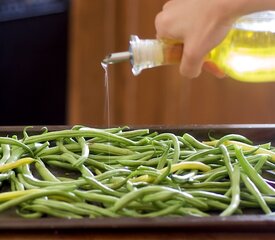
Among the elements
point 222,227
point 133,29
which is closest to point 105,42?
point 133,29

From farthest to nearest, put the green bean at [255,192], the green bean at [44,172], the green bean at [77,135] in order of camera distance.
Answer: the green bean at [77,135], the green bean at [44,172], the green bean at [255,192]

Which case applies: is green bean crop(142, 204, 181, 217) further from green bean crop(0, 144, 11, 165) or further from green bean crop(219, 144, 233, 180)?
green bean crop(0, 144, 11, 165)

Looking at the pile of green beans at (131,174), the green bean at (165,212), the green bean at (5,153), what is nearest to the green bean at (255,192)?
the pile of green beans at (131,174)

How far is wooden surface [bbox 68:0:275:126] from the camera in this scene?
2.25 meters

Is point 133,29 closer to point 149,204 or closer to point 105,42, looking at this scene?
point 105,42

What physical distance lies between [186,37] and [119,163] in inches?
7.5

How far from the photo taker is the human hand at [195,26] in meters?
0.86

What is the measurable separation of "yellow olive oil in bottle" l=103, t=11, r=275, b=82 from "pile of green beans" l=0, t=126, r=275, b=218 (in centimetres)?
10

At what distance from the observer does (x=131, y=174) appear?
0.85m

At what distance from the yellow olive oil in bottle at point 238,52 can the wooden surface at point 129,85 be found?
1.20 meters

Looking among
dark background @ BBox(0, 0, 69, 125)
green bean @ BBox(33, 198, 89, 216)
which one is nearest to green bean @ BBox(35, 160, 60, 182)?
green bean @ BBox(33, 198, 89, 216)

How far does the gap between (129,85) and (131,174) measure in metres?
1.57

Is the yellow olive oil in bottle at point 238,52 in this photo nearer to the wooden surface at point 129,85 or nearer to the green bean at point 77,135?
the green bean at point 77,135

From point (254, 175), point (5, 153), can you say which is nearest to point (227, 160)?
point (254, 175)
